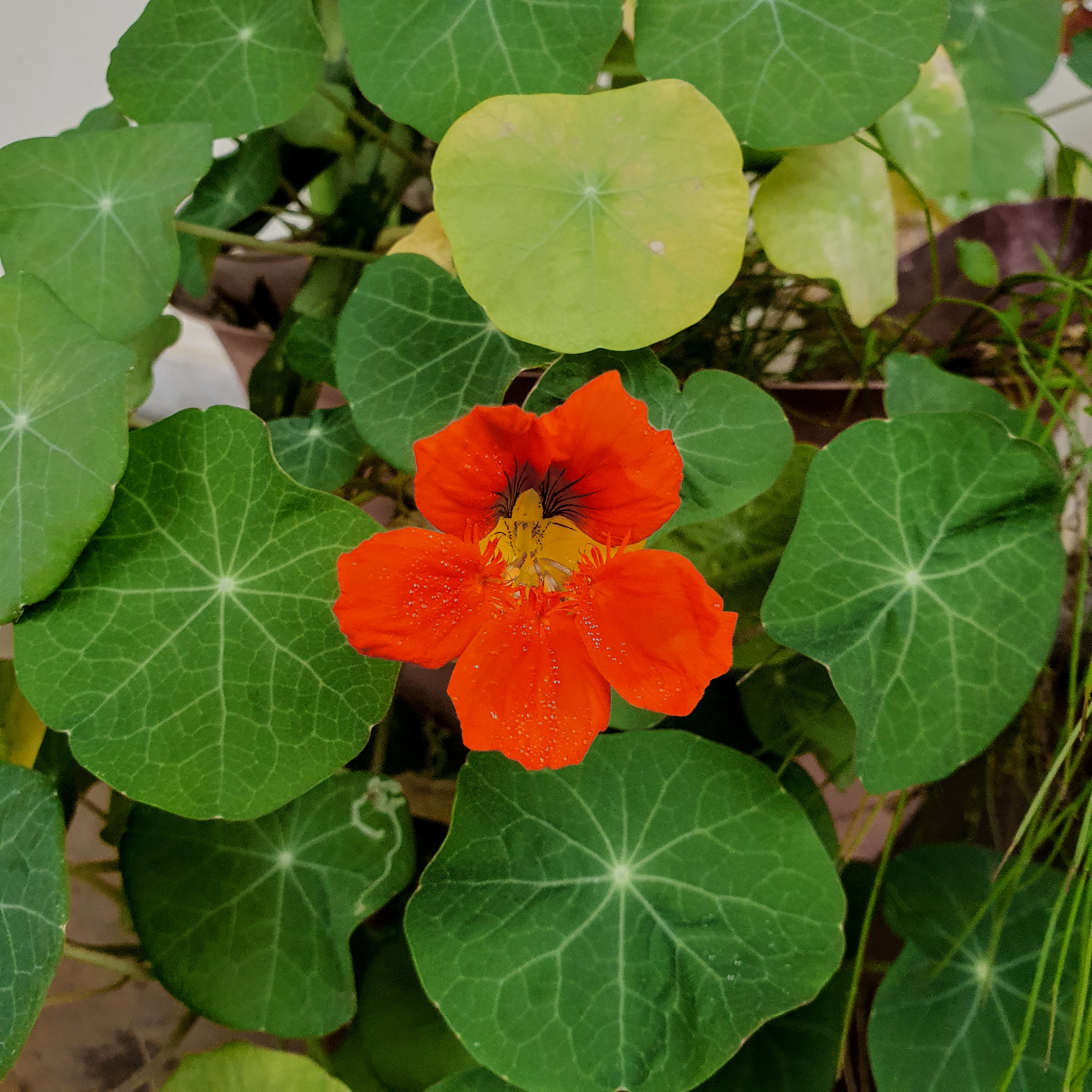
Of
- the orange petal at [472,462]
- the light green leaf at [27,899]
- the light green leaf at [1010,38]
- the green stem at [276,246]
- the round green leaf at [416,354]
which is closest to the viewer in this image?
the orange petal at [472,462]

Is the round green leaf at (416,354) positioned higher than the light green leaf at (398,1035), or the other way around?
the round green leaf at (416,354)

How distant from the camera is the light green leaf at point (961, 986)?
0.70 metres

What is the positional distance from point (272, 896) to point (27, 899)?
0.18 m

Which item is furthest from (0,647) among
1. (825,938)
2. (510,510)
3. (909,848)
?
(909,848)

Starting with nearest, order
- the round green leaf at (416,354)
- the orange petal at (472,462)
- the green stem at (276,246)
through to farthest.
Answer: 1. the orange petal at (472,462)
2. the round green leaf at (416,354)
3. the green stem at (276,246)

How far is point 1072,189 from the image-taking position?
91 cm

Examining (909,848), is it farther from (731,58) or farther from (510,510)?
(731,58)

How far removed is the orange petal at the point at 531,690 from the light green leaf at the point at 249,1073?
1.16 feet

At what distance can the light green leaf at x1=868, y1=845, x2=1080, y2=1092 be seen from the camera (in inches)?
27.7

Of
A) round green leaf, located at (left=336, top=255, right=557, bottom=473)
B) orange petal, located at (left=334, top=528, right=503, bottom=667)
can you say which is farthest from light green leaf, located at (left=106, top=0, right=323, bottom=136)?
orange petal, located at (left=334, top=528, right=503, bottom=667)

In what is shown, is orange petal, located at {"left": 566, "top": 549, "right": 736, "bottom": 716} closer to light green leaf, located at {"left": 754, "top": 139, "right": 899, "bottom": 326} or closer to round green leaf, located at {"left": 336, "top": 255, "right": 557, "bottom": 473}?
round green leaf, located at {"left": 336, "top": 255, "right": 557, "bottom": 473}

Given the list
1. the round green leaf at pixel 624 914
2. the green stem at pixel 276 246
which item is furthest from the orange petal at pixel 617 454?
the green stem at pixel 276 246

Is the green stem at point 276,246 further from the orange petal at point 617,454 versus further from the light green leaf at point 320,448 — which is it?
the orange petal at point 617,454

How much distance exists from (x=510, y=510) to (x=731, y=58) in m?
0.39
